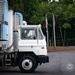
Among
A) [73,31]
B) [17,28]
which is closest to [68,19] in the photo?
[73,31]

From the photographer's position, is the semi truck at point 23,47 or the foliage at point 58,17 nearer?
the semi truck at point 23,47

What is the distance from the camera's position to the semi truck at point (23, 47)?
19.3 metres

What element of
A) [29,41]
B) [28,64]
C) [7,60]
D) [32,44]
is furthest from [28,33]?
Answer: [7,60]

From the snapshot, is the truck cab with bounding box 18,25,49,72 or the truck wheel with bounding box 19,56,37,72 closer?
the truck wheel with bounding box 19,56,37,72

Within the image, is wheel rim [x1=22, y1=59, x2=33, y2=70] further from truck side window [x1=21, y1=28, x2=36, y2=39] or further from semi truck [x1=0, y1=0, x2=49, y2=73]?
truck side window [x1=21, y1=28, x2=36, y2=39]

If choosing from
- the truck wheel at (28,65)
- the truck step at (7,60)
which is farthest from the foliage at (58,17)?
the truck wheel at (28,65)

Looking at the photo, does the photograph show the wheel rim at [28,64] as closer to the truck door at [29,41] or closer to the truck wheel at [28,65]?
the truck wheel at [28,65]

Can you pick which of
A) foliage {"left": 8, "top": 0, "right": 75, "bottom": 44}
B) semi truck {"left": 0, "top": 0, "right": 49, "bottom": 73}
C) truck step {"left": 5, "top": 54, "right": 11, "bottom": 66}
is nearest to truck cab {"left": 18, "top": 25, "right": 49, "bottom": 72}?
semi truck {"left": 0, "top": 0, "right": 49, "bottom": 73}

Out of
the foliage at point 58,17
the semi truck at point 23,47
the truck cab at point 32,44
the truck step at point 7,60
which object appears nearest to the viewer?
the semi truck at point 23,47

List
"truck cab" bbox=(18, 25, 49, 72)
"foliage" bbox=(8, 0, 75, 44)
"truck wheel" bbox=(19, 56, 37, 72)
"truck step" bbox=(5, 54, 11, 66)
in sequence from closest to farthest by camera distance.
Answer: "truck wheel" bbox=(19, 56, 37, 72), "truck step" bbox=(5, 54, 11, 66), "truck cab" bbox=(18, 25, 49, 72), "foliage" bbox=(8, 0, 75, 44)

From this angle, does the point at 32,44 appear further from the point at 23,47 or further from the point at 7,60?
the point at 7,60

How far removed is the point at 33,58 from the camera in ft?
64.1

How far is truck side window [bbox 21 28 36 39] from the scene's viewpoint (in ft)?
64.7

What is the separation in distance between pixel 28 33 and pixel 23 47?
2.77 ft
